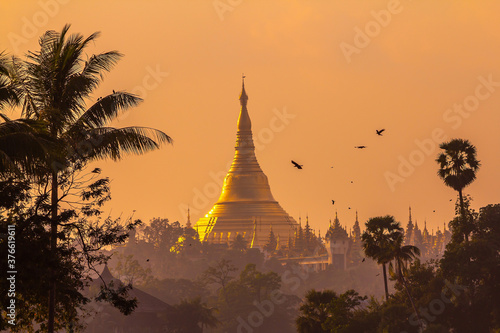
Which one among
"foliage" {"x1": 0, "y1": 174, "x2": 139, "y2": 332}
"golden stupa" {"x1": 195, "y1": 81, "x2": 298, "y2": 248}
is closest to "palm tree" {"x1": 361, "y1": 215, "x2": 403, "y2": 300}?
"foliage" {"x1": 0, "y1": 174, "x2": 139, "y2": 332}

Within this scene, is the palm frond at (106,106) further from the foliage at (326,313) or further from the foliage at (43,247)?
the foliage at (326,313)

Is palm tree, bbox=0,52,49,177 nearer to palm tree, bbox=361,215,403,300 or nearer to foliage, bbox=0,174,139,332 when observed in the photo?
foliage, bbox=0,174,139,332

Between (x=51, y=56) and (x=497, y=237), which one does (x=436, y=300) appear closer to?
(x=497, y=237)

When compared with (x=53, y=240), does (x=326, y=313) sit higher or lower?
higher

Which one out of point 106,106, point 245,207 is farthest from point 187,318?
point 245,207

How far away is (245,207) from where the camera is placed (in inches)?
7470

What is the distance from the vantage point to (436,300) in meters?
71.4

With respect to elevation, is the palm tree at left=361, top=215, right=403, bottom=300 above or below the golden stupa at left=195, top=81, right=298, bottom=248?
below

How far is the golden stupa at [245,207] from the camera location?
619 feet

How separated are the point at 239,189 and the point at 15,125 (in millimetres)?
162299

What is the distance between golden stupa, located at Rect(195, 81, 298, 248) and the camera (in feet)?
619

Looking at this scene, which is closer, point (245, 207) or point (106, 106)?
point (106, 106)

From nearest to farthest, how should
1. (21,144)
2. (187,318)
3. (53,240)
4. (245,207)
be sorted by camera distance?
(21,144) < (53,240) < (187,318) < (245,207)

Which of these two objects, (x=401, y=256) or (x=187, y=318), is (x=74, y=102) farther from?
(x=187, y=318)
